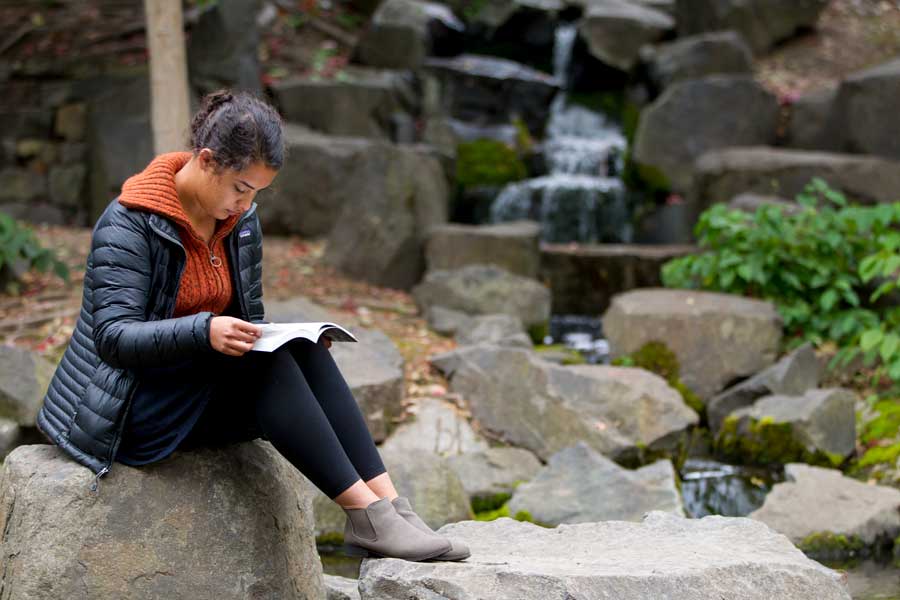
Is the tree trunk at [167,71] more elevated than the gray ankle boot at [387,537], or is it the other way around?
the tree trunk at [167,71]

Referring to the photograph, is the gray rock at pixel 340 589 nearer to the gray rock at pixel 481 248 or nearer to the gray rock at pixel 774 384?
the gray rock at pixel 774 384

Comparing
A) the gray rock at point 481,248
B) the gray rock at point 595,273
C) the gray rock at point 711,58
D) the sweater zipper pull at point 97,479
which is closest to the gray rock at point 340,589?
the sweater zipper pull at point 97,479

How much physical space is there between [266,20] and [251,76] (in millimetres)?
2590

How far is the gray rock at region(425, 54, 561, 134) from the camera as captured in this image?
11.7 meters

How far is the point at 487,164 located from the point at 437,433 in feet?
18.1

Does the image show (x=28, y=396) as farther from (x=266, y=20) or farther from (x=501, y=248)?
(x=266, y=20)

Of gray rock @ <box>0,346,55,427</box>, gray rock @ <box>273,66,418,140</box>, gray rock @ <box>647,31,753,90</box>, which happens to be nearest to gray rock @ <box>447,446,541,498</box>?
gray rock @ <box>0,346,55,427</box>

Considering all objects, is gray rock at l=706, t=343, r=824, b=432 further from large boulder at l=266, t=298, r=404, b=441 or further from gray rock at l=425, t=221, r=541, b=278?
gray rock at l=425, t=221, r=541, b=278

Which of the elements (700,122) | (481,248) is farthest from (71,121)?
(700,122)

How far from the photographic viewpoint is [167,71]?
5945 mm

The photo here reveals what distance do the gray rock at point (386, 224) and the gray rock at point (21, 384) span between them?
10.1 feet

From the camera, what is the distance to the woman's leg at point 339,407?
256cm

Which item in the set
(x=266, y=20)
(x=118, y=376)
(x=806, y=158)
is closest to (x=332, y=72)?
(x=266, y=20)

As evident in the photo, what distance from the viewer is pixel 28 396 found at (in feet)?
15.0
